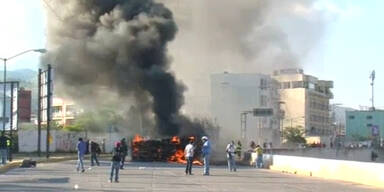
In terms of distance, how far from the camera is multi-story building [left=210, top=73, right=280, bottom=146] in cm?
9981

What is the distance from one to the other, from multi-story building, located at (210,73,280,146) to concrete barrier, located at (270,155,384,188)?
200ft

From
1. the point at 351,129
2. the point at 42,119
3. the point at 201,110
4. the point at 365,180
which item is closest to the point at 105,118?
the point at 201,110

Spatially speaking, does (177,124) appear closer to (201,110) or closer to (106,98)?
(106,98)

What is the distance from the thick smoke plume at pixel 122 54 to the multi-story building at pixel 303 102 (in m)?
84.9

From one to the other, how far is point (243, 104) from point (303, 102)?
32851 millimetres

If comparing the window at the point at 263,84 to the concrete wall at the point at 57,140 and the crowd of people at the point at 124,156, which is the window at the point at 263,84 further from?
the crowd of people at the point at 124,156

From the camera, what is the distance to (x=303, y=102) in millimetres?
141875

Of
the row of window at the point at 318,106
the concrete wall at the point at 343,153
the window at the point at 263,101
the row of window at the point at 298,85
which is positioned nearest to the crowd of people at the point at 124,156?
the concrete wall at the point at 343,153

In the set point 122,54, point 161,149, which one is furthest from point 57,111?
point 161,149

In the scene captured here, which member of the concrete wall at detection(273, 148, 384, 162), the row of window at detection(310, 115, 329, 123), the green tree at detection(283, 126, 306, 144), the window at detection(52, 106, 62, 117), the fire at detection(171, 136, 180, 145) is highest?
the window at detection(52, 106, 62, 117)

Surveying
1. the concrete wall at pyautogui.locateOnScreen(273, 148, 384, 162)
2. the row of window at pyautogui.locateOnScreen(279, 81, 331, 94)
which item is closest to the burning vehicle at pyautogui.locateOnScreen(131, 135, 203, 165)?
the concrete wall at pyautogui.locateOnScreen(273, 148, 384, 162)

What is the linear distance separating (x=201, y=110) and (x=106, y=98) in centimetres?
2649

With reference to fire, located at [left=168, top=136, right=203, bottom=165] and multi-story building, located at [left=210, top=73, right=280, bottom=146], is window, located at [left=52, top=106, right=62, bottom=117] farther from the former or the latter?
fire, located at [left=168, top=136, right=203, bottom=165]

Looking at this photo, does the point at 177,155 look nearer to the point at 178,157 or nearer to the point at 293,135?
the point at 178,157
